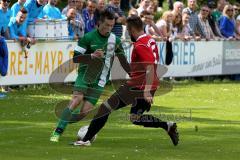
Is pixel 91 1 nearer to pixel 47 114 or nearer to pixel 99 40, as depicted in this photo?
pixel 47 114

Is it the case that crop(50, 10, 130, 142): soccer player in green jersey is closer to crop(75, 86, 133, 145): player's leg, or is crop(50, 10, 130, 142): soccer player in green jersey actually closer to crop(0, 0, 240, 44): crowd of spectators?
crop(75, 86, 133, 145): player's leg

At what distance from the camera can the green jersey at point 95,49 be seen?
13.9m

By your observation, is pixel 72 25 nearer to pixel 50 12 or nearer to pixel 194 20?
pixel 50 12

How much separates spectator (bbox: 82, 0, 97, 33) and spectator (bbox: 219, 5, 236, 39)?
6.29m

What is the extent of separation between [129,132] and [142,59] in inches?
100

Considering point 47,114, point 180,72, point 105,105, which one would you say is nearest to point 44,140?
point 105,105

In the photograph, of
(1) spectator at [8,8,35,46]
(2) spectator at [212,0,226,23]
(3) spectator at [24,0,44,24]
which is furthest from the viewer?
(2) spectator at [212,0,226,23]

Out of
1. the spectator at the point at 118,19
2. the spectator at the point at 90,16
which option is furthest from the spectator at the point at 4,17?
the spectator at the point at 118,19

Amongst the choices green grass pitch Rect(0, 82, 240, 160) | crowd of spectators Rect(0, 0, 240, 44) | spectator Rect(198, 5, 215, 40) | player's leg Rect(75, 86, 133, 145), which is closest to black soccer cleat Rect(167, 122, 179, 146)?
green grass pitch Rect(0, 82, 240, 160)

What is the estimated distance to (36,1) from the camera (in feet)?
75.2

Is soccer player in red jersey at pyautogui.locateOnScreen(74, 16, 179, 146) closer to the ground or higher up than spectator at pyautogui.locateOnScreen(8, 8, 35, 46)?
higher up

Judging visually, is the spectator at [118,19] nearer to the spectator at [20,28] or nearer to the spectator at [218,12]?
the spectator at [20,28]

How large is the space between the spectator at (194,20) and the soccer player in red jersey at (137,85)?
14572mm

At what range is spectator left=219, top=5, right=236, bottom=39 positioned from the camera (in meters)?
29.8
